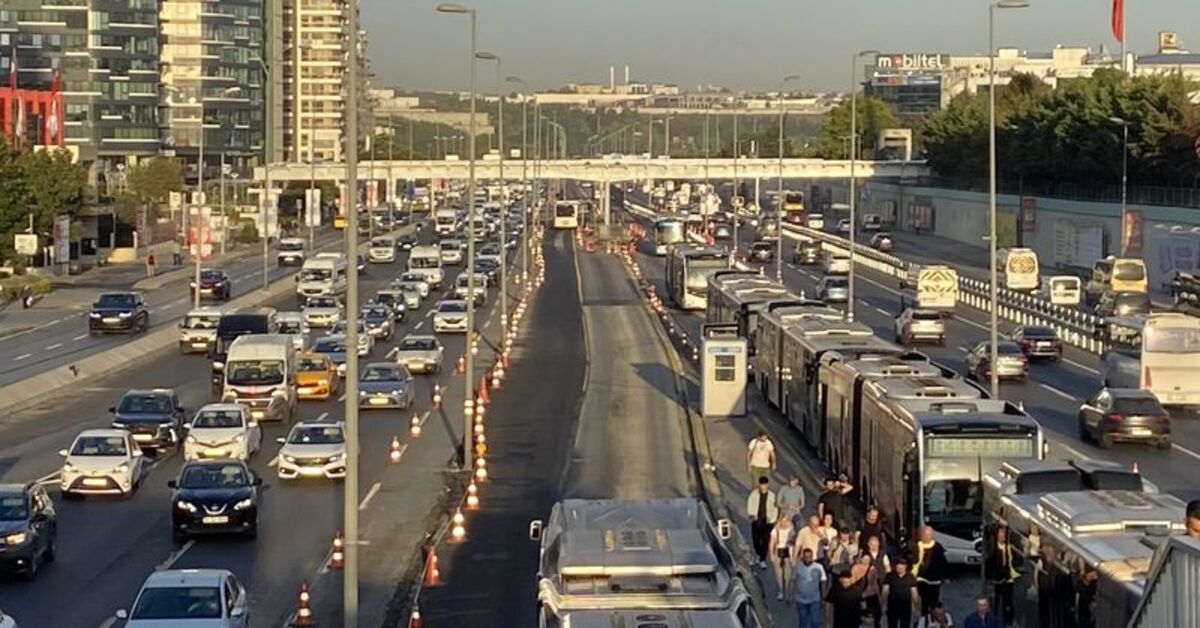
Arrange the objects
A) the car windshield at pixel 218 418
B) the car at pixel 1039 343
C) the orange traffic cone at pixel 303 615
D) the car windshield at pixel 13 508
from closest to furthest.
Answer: the orange traffic cone at pixel 303 615
the car windshield at pixel 13 508
the car windshield at pixel 218 418
the car at pixel 1039 343

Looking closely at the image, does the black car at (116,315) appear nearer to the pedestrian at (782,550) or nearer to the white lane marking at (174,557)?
the white lane marking at (174,557)

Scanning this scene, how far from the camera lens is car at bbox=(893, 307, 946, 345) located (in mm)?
63375

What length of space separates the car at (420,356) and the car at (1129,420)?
20.7 meters

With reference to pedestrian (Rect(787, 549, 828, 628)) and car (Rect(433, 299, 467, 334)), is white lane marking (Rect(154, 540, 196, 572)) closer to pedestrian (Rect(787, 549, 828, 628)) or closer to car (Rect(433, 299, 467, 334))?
pedestrian (Rect(787, 549, 828, 628))

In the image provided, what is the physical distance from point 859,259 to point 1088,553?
304 ft

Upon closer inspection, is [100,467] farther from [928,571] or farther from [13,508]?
[928,571]

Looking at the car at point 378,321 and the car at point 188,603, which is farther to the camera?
the car at point 378,321

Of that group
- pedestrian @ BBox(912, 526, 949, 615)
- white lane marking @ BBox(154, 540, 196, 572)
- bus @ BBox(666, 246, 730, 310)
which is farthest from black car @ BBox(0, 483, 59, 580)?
bus @ BBox(666, 246, 730, 310)

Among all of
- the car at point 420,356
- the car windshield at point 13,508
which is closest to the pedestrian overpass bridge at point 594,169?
the car at point 420,356

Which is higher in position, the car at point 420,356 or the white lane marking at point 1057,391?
the car at point 420,356

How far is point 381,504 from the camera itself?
33625 millimetres

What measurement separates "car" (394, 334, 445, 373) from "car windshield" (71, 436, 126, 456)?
20.3 m

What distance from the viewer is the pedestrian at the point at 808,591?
69.0 feet

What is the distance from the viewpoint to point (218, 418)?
38062mm
